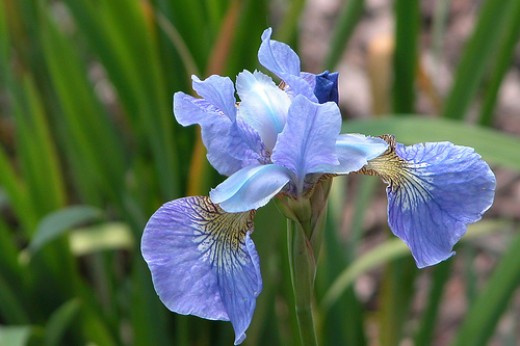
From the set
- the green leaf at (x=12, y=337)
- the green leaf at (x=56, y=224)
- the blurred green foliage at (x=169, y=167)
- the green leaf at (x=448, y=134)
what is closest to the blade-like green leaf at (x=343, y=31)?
the blurred green foliage at (x=169, y=167)

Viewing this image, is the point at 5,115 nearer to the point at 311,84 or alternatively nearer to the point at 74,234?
the point at 74,234

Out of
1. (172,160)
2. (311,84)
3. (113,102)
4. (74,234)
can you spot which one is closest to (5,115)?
(113,102)

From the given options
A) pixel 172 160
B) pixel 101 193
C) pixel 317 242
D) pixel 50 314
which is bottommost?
pixel 50 314

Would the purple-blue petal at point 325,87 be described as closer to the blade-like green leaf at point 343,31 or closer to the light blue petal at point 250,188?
the light blue petal at point 250,188

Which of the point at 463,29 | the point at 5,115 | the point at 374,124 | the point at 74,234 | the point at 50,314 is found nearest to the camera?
the point at 374,124

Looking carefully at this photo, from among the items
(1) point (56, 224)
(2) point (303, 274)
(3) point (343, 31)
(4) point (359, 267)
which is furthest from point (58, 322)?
(2) point (303, 274)

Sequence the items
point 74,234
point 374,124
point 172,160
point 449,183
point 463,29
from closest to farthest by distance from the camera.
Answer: point 449,183
point 374,124
point 172,160
point 74,234
point 463,29

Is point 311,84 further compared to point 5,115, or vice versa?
point 5,115

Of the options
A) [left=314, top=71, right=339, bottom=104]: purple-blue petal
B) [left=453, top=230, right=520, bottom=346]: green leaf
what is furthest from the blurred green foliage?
[left=314, top=71, right=339, bottom=104]: purple-blue petal
